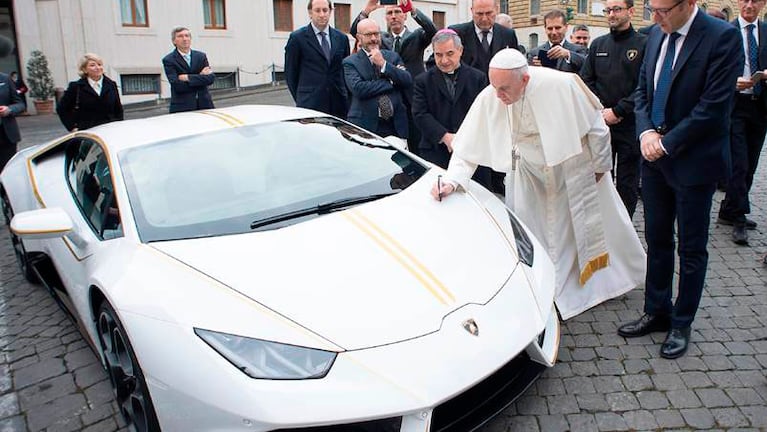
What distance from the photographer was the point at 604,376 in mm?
3006

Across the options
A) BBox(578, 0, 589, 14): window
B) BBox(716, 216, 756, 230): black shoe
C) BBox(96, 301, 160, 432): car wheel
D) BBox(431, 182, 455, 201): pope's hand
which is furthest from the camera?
BBox(578, 0, 589, 14): window

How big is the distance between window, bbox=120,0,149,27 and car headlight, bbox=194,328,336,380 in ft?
71.8

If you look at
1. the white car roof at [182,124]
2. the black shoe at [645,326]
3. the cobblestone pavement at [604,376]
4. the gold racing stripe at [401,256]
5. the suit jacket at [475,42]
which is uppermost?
the suit jacket at [475,42]

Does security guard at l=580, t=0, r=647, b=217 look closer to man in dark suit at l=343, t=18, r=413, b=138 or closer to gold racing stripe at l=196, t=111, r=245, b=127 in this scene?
man in dark suit at l=343, t=18, r=413, b=138

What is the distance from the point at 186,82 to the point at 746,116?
18.7ft

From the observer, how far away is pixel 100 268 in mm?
2734

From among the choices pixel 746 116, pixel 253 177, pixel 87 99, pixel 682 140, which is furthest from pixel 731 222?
pixel 87 99

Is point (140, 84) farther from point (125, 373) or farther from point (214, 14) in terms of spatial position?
point (125, 373)

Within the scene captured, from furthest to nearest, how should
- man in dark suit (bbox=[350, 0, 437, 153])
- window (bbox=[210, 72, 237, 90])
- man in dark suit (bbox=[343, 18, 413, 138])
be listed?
window (bbox=[210, 72, 237, 90]), man in dark suit (bbox=[350, 0, 437, 153]), man in dark suit (bbox=[343, 18, 413, 138])

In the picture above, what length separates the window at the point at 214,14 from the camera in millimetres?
23125

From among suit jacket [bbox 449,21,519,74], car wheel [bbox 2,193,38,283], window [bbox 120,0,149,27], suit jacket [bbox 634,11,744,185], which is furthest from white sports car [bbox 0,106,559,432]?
window [bbox 120,0,149,27]

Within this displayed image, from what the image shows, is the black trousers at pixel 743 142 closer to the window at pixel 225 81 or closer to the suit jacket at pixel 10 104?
the suit jacket at pixel 10 104

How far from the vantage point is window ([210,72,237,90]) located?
23.3 meters

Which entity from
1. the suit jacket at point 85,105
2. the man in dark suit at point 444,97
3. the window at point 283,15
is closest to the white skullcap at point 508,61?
the man in dark suit at point 444,97
